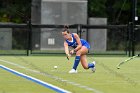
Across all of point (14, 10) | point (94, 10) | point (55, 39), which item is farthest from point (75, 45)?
point (94, 10)

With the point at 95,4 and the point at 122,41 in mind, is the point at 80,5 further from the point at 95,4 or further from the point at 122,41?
the point at 95,4

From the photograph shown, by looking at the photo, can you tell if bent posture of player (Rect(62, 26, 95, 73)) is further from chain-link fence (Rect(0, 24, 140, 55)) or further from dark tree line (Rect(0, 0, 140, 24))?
dark tree line (Rect(0, 0, 140, 24))

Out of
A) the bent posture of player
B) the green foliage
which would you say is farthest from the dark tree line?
the bent posture of player

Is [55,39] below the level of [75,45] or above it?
below

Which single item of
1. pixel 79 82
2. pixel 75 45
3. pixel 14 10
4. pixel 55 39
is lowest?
pixel 79 82

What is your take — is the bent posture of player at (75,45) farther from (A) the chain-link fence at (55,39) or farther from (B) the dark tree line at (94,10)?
(B) the dark tree line at (94,10)

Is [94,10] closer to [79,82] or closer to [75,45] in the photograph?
[75,45]

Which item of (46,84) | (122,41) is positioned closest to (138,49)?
(122,41)

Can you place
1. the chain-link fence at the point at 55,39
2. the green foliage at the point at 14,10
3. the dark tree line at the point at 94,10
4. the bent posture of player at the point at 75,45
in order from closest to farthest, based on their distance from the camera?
the bent posture of player at the point at 75,45 → the chain-link fence at the point at 55,39 → the green foliage at the point at 14,10 → the dark tree line at the point at 94,10

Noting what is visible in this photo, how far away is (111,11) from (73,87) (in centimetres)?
4388

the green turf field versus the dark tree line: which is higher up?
the dark tree line

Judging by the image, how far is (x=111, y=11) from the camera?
190 feet

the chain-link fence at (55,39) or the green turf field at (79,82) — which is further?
the chain-link fence at (55,39)

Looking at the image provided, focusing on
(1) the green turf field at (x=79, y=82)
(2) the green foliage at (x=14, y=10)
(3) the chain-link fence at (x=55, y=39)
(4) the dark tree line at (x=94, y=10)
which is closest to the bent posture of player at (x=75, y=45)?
(1) the green turf field at (x=79, y=82)
